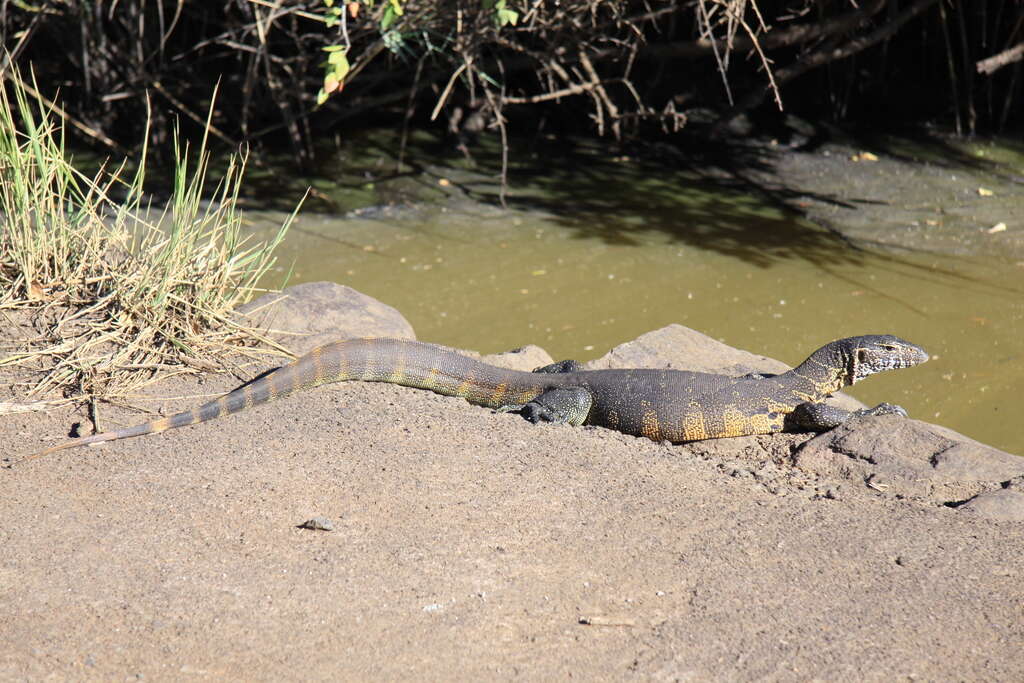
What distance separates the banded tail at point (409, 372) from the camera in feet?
20.3

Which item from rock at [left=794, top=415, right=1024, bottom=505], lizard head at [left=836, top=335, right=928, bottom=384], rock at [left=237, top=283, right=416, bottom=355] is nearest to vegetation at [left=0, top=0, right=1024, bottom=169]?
rock at [left=237, top=283, right=416, bottom=355]

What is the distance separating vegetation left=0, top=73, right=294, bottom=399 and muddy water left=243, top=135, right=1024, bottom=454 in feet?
8.17

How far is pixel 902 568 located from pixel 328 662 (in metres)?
2.44

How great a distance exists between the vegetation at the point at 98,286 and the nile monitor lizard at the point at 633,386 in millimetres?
650

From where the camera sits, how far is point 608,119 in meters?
13.7

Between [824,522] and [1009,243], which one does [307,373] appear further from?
[1009,243]

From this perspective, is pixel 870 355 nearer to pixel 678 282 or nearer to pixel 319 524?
pixel 678 282

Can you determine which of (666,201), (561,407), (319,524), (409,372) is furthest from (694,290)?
(319,524)

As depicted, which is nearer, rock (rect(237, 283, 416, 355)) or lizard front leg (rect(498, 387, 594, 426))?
lizard front leg (rect(498, 387, 594, 426))

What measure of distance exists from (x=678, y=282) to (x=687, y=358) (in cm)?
240

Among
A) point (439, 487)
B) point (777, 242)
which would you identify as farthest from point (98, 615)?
point (777, 242)

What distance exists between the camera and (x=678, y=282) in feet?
31.4

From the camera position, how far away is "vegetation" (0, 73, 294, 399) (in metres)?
5.99

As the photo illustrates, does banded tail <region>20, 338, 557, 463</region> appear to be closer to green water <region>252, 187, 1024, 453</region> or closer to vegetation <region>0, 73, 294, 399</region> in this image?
vegetation <region>0, 73, 294, 399</region>
